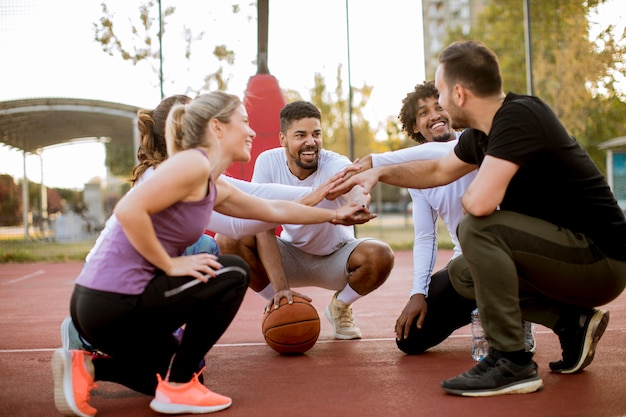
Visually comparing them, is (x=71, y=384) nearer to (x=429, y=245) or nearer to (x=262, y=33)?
(x=429, y=245)

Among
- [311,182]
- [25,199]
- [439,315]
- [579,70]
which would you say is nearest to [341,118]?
[579,70]

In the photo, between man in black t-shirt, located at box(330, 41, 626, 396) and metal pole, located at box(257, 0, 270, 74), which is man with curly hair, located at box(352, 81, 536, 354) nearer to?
man in black t-shirt, located at box(330, 41, 626, 396)

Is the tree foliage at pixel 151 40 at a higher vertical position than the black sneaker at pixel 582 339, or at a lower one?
higher

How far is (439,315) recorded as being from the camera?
367 cm

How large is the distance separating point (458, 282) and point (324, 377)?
76cm

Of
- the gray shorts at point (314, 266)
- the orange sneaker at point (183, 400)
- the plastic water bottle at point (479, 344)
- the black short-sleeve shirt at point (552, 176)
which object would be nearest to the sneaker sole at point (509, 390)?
the black short-sleeve shirt at point (552, 176)

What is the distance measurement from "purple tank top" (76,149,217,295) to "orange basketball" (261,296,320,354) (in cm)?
115

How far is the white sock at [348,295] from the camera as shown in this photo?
4.26m

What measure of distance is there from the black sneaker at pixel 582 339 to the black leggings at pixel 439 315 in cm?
63

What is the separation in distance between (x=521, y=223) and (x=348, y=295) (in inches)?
64.3

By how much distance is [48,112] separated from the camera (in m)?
14.8

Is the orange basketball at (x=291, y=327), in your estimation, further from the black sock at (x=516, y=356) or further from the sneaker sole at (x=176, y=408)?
the black sock at (x=516, y=356)

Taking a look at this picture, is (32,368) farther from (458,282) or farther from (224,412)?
(458,282)

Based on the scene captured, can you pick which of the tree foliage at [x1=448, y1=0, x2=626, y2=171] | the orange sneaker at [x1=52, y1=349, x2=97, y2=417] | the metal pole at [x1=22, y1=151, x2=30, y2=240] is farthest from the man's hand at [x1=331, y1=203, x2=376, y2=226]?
the metal pole at [x1=22, y1=151, x2=30, y2=240]
